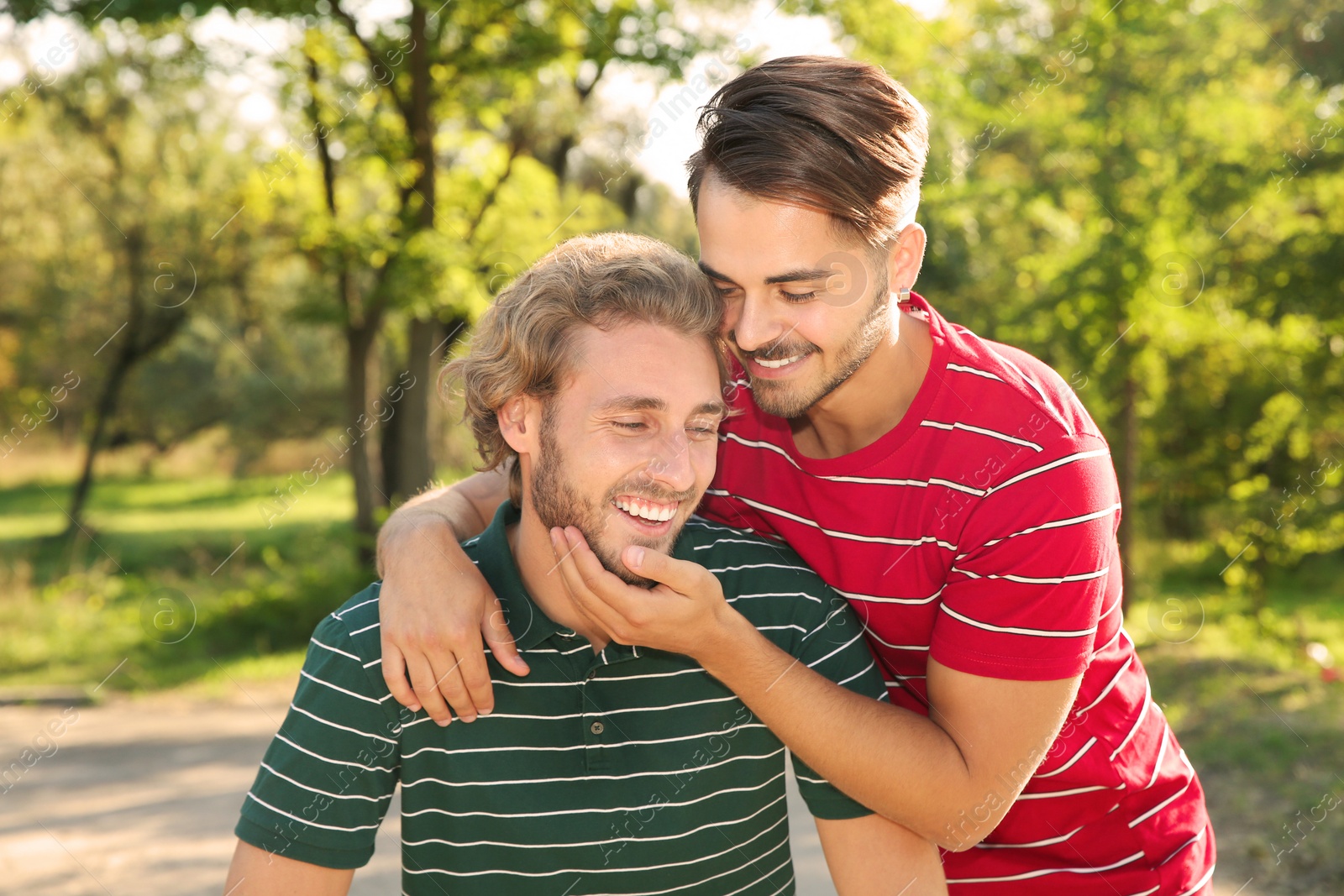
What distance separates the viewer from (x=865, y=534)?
91.2 inches

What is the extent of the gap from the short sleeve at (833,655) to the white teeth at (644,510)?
1.23 ft

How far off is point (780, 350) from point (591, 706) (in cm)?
86

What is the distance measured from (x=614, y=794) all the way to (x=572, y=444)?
741 millimetres

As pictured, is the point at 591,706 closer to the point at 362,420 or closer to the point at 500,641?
the point at 500,641

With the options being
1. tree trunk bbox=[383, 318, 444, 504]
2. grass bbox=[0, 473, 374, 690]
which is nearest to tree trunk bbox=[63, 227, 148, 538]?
grass bbox=[0, 473, 374, 690]

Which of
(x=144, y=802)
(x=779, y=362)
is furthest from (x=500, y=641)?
(x=144, y=802)

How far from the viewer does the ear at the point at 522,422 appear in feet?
7.97

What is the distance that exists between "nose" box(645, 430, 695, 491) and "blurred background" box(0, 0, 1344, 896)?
3158mm

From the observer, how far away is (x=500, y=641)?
2.15 m

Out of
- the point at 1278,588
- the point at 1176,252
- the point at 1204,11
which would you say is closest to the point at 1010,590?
the point at 1176,252

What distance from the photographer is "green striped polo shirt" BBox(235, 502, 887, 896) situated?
2.05m

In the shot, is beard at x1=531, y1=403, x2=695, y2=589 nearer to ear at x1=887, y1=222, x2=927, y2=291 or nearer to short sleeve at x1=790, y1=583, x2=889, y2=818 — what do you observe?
short sleeve at x1=790, y1=583, x2=889, y2=818

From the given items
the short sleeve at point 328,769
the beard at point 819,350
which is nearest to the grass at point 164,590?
the short sleeve at point 328,769

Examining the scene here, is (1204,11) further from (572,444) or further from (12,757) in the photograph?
(12,757)
